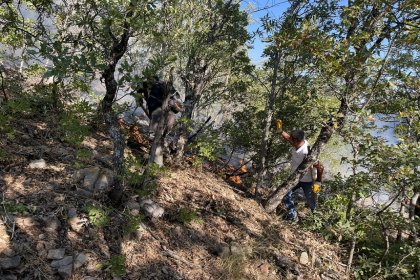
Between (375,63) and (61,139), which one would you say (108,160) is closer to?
(61,139)

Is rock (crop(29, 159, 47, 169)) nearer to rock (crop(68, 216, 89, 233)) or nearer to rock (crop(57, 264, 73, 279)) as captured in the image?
rock (crop(68, 216, 89, 233))

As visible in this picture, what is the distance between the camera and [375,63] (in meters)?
Result: 4.82

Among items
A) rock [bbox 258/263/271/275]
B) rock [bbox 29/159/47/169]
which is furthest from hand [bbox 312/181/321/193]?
rock [bbox 29/159/47/169]

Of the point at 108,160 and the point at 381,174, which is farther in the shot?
the point at 108,160

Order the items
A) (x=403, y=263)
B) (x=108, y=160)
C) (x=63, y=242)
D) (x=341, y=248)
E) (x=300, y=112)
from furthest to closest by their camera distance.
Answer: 1. (x=300, y=112)
2. (x=341, y=248)
3. (x=108, y=160)
4. (x=403, y=263)
5. (x=63, y=242)

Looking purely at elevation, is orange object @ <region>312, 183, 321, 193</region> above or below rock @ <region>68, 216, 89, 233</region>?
above

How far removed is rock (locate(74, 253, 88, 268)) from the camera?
3.84 meters

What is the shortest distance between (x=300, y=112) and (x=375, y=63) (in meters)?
3.94

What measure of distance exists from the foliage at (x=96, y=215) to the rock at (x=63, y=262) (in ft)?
1.79

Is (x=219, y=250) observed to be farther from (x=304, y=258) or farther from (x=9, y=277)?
(x=9, y=277)

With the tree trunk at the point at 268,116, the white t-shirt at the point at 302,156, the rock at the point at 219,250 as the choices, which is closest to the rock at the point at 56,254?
the rock at the point at 219,250

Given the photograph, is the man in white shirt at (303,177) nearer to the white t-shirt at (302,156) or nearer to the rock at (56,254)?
the white t-shirt at (302,156)

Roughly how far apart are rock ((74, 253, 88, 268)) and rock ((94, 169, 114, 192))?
119 cm

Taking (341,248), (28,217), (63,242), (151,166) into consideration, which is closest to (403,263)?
(341,248)
